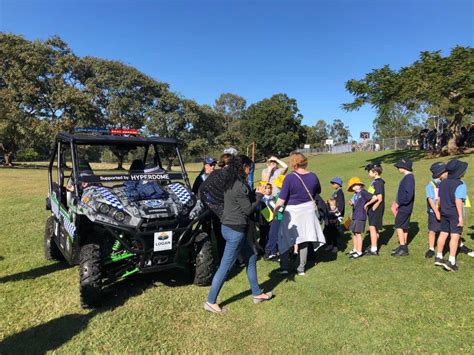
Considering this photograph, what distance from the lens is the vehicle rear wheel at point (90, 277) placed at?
174 inches

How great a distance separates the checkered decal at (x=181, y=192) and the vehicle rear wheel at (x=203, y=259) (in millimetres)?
503

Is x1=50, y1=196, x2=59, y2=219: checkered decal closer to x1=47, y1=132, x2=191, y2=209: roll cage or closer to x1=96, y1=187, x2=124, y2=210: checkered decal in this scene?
x1=47, y1=132, x2=191, y2=209: roll cage

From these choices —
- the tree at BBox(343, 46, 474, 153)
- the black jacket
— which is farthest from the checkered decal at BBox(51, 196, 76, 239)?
the tree at BBox(343, 46, 474, 153)

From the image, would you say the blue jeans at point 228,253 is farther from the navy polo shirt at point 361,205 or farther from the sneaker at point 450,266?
the sneaker at point 450,266

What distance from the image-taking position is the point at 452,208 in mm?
5719

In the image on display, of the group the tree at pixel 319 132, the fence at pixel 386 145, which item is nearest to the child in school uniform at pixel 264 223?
the fence at pixel 386 145

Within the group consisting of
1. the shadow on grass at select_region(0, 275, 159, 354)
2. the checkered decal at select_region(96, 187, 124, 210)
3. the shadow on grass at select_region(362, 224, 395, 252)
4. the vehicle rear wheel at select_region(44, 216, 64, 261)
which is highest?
the checkered decal at select_region(96, 187, 124, 210)

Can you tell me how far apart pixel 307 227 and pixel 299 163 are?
0.91 m

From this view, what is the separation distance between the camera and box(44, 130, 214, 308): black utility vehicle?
4.49 metres

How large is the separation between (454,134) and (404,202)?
2231 centimetres

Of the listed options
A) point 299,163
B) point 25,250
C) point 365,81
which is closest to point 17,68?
point 365,81

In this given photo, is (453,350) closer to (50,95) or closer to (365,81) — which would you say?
(365,81)

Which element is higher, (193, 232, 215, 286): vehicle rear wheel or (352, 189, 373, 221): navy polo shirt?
(352, 189, 373, 221): navy polo shirt

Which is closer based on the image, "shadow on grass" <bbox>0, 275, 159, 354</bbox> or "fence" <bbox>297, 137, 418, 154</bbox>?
"shadow on grass" <bbox>0, 275, 159, 354</bbox>
